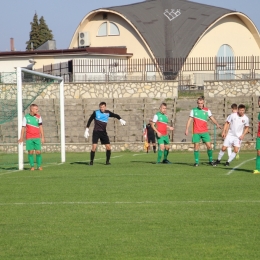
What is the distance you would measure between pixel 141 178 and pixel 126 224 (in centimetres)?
663

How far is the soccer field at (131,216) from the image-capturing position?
8.48 meters

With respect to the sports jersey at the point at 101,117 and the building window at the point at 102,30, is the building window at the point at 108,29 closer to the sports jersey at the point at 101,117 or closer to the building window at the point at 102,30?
the building window at the point at 102,30

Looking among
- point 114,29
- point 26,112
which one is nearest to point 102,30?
point 114,29

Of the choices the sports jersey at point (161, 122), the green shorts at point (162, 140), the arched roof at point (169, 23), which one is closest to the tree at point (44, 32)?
the arched roof at point (169, 23)

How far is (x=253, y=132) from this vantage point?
34875 mm

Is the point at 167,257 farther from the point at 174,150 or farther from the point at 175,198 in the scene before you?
the point at 174,150

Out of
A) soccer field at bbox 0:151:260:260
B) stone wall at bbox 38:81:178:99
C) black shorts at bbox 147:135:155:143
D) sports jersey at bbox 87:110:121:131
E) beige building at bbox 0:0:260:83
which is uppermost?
beige building at bbox 0:0:260:83

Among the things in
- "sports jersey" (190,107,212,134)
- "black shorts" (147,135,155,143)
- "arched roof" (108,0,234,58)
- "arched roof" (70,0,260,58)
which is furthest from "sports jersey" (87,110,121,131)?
"arched roof" (108,0,234,58)

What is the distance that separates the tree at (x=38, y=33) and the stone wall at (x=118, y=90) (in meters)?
44.9

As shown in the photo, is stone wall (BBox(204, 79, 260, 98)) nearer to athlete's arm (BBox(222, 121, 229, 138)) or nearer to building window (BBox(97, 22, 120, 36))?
athlete's arm (BBox(222, 121, 229, 138))

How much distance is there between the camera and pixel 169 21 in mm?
54656

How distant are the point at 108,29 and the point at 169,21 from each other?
4.90 metres

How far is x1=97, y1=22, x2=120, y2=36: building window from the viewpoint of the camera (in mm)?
55594

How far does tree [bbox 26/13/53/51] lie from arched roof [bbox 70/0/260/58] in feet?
93.2
